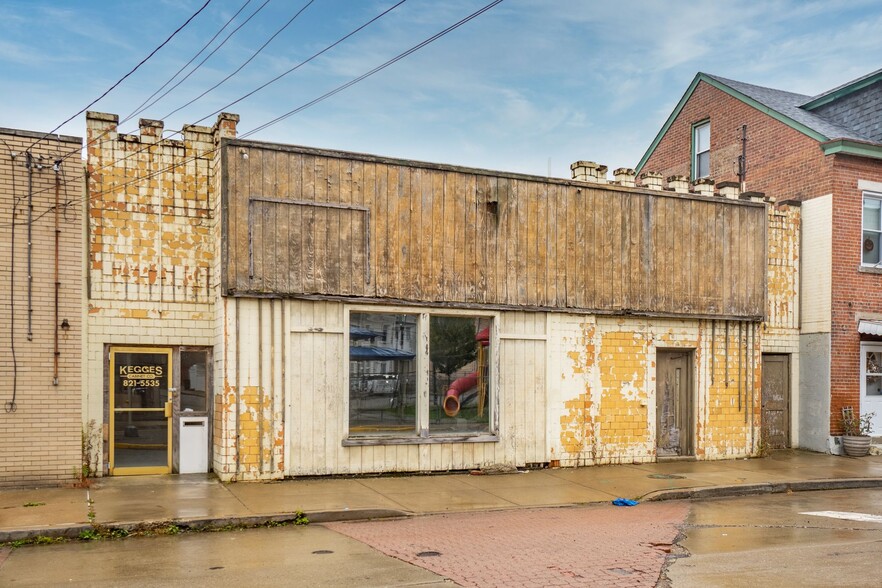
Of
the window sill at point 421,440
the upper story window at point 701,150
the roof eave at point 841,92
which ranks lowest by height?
the window sill at point 421,440

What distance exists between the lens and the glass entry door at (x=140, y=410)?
44.9 feet

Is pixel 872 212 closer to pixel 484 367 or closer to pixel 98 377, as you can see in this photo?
pixel 484 367

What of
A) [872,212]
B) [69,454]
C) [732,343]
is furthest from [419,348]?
[872,212]

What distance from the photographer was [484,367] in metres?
15.4

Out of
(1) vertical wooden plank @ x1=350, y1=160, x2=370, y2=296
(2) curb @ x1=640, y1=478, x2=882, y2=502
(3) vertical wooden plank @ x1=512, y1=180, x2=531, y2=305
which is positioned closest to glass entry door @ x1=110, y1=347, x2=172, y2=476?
(1) vertical wooden plank @ x1=350, y1=160, x2=370, y2=296

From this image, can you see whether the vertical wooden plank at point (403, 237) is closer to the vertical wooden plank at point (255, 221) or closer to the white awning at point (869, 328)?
the vertical wooden plank at point (255, 221)

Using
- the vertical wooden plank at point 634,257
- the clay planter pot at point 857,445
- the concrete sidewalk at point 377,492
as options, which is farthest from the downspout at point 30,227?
the clay planter pot at point 857,445

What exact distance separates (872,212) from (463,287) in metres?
10.2

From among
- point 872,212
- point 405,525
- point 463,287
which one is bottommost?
point 405,525

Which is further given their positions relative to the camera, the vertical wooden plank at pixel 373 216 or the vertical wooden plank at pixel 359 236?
the vertical wooden plank at pixel 373 216

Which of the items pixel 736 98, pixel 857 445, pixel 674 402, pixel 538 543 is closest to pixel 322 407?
pixel 538 543

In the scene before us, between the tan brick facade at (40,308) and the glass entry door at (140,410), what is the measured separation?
685 mm

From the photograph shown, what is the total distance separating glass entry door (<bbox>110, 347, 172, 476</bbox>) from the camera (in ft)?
44.9

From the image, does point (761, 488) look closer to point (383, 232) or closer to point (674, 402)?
point (674, 402)
